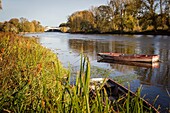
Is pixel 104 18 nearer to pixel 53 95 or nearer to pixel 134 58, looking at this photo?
pixel 134 58

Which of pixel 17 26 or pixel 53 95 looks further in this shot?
pixel 17 26

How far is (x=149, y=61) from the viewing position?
18.1m

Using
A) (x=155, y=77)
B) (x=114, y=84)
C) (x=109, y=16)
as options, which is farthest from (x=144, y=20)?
(x=114, y=84)

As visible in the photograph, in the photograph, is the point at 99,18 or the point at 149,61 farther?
the point at 99,18

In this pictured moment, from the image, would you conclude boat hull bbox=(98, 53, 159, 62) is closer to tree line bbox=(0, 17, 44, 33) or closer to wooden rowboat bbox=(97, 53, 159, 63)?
wooden rowboat bbox=(97, 53, 159, 63)

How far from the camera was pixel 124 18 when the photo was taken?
225ft

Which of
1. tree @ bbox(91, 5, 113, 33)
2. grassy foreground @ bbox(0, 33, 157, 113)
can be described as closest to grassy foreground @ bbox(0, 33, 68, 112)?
grassy foreground @ bbox(0, 33, 157, 113)

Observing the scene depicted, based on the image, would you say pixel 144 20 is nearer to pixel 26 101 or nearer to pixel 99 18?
pixel 99 18

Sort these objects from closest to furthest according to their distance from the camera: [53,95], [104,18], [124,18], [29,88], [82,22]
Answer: [53,95]
[29,88]
[124,18]
[104,18]
[82,22]

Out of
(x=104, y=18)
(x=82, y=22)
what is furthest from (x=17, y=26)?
(x=82, y=22)

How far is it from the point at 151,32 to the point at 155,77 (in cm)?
4541

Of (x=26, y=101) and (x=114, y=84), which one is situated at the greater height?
(x=26, y=101)

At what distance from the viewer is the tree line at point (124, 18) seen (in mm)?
53906

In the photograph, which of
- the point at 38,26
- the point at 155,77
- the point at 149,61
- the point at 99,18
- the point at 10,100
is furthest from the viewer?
the point at 38,26
